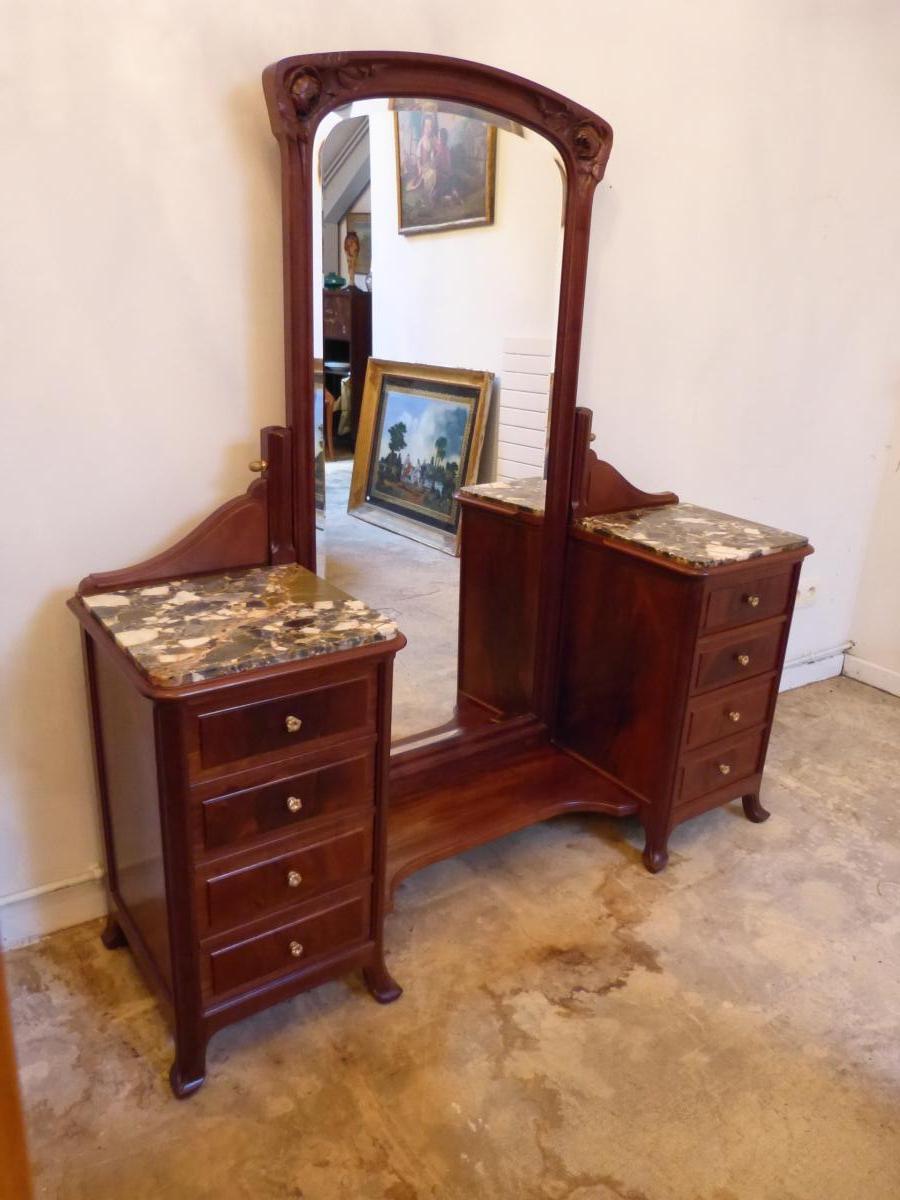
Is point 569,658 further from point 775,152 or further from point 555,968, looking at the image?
point 775,152

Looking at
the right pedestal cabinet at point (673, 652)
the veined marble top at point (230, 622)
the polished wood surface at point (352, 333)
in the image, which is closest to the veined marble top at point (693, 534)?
the right pedestal cabinet at point (673, 652)

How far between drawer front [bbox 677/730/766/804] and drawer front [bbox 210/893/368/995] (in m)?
0.87

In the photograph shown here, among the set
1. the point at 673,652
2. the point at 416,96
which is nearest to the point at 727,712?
the point at 673,652

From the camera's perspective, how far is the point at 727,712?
79.7 inches

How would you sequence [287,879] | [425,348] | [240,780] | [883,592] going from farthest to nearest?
[883,592], [425,348], [287,879], [240,780]

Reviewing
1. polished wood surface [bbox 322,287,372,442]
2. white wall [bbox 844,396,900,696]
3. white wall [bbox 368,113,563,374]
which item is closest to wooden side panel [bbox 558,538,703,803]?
white wall [bbox 368,113,563,374]

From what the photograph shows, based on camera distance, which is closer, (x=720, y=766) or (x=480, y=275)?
(x=480, y=275)

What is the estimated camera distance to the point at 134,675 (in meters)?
1.25

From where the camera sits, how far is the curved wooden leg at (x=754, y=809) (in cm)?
223

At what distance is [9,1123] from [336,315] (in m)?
1.47

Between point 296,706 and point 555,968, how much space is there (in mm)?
807

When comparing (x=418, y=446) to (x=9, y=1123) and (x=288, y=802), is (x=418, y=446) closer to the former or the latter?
(x=288, y=802)

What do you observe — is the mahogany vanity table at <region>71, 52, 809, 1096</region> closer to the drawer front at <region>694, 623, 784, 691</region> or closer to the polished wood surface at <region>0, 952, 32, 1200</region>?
the drawer front at <region>694, 623, 784, 691</region>

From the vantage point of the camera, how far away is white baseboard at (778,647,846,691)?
300 centimetres
